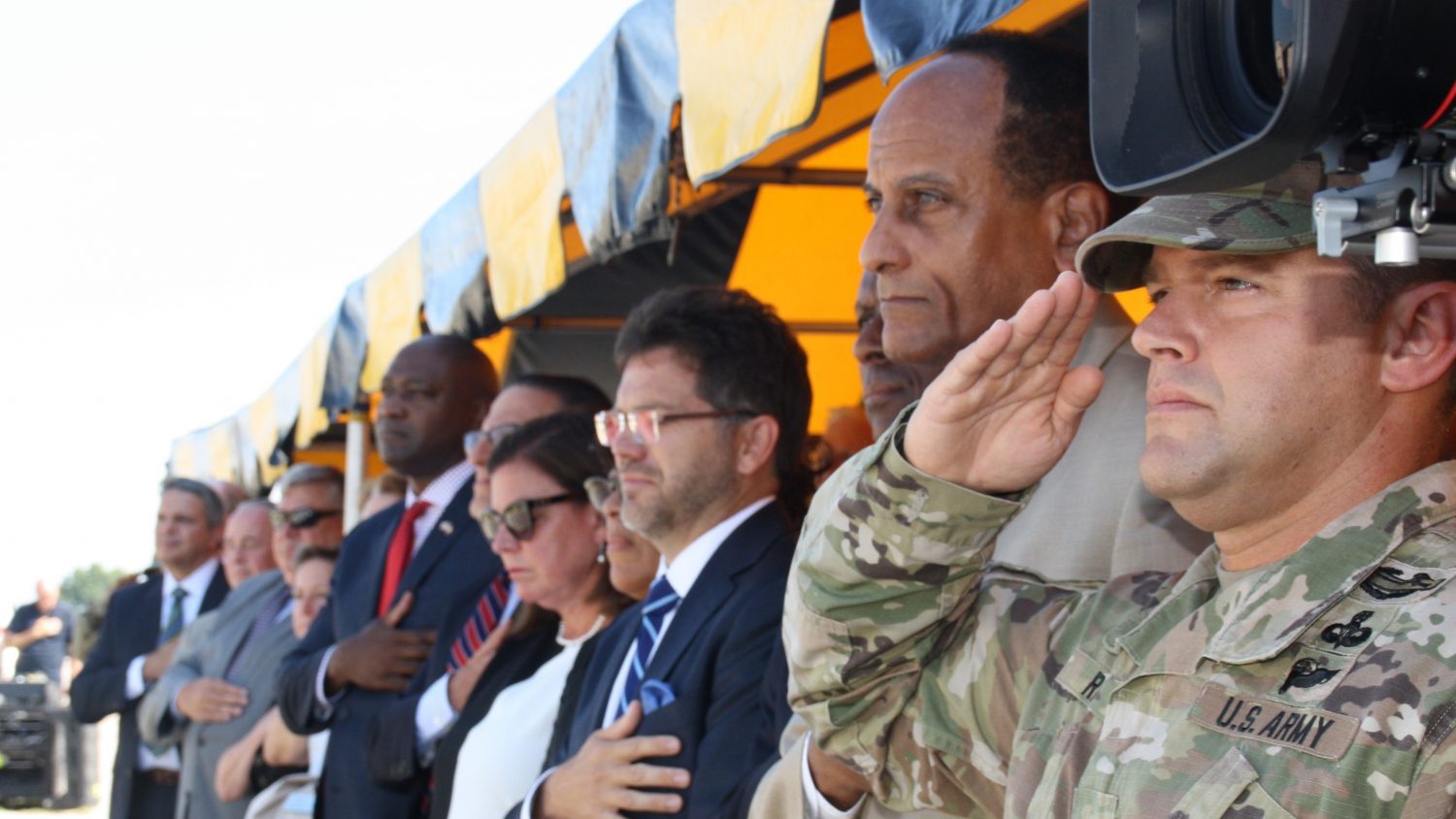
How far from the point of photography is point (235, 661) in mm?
6410

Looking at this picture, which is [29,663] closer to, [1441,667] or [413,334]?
[413,334]

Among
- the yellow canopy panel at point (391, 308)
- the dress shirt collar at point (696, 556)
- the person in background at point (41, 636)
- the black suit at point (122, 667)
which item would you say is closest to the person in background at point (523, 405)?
the dress shirt collar at point (696, 556)

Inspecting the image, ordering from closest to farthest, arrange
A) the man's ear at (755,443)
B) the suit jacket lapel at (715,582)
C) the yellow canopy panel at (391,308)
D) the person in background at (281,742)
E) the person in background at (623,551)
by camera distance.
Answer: the suit jacket lapel at (715,582) < the man's ear at (755,443) < the person in background at (623,551) < the person in background at (281,742) < the yellow canopy panel at (391,308)

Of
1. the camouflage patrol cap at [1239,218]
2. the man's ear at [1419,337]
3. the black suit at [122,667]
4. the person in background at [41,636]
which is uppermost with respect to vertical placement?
the camouflage patrol cap at [1239,218]

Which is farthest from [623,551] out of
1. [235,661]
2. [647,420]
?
[235,661]

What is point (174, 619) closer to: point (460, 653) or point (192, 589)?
point (192, 589)

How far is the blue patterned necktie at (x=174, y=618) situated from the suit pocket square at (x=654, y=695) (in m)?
5.38

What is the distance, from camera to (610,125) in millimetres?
4000

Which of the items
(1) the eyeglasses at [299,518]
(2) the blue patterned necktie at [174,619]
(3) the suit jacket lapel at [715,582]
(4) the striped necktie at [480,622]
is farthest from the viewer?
(2) the blue patterned necktie at [174,619]

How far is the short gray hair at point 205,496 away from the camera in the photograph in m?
8.37

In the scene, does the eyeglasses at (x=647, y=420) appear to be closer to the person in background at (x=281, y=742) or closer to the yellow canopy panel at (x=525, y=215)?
the yellow canopy panel at (x=525, y=215)

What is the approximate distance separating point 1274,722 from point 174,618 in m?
7.24

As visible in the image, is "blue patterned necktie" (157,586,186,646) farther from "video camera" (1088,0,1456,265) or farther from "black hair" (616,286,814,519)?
"video camera" (1088,0,1456,265)

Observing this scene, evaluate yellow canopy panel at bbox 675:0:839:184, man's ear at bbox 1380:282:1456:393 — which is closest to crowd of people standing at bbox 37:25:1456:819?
man's ear at bbox 1380:282:1456:393
